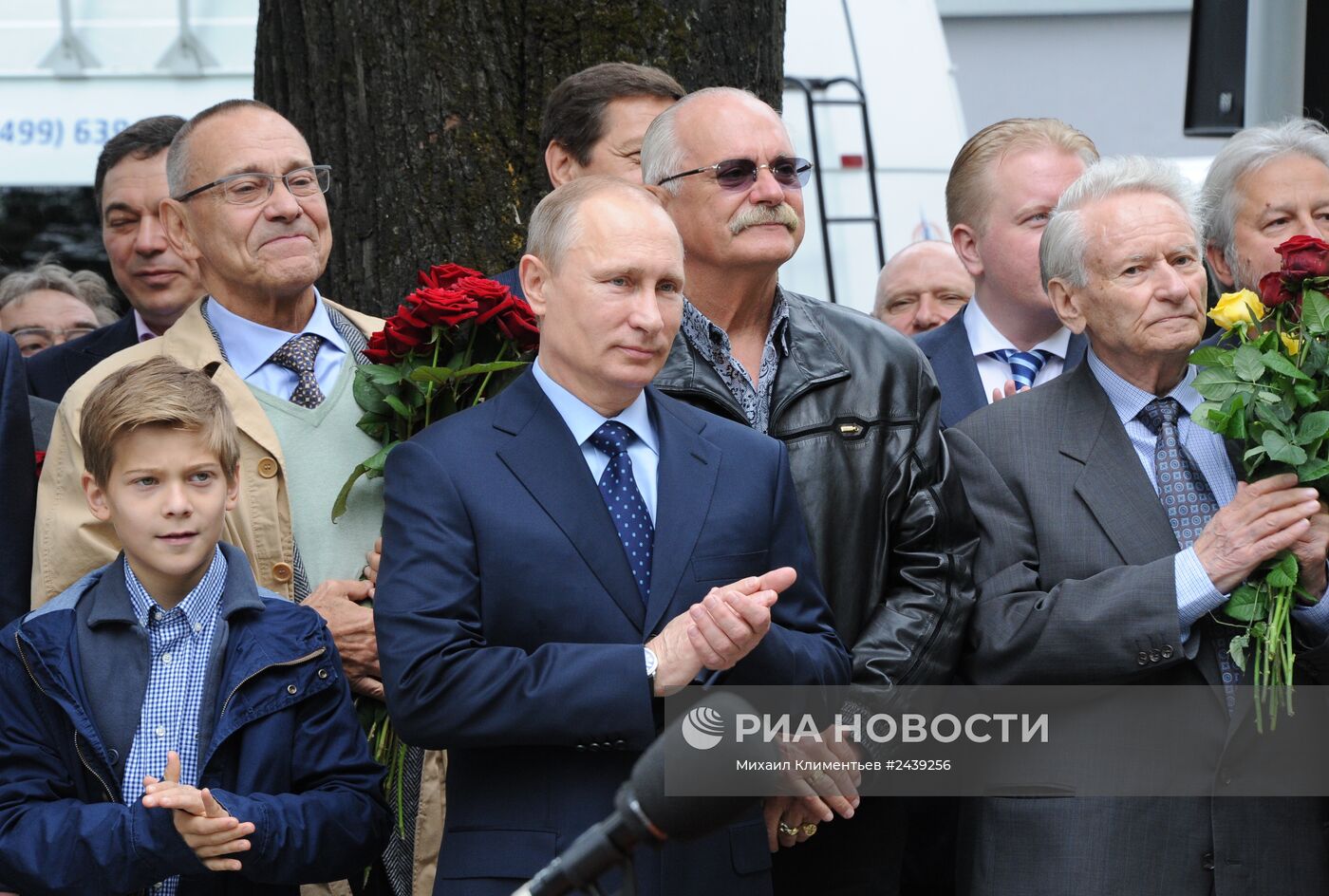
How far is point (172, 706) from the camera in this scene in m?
3.45

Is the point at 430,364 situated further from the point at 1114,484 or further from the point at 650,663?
the point at 1114,484

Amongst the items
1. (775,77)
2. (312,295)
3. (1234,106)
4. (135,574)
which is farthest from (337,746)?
(1234,106)

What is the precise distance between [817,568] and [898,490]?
24 centimetres

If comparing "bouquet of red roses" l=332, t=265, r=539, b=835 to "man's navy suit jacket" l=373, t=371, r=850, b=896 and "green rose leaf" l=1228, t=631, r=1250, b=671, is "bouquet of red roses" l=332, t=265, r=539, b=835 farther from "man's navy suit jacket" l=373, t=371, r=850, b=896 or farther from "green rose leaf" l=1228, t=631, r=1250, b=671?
"green rose leaf" l=1228, t=631, r=1250, b=671

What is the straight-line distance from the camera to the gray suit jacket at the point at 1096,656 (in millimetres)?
3590

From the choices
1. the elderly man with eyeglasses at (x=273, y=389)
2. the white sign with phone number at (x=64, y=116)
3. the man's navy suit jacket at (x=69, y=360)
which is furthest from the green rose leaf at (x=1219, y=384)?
the white sign with phone number at (x=64, y=116)

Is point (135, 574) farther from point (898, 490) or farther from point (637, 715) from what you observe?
point (898, 490)

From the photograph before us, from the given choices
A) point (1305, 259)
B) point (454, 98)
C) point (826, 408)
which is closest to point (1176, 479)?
point (1305, 259)

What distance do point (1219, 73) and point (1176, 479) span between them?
10.5ft

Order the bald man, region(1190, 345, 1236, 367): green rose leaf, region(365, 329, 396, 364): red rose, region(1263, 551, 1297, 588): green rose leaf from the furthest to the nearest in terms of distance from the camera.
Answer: the bald man
region(365, 329, 396, 364): red rose
region(1190, 345, 1236, 367): green rose leaf
region(1263, 551, 1297, 588): green rose leaf

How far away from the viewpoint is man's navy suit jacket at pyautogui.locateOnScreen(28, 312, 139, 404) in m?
5.44

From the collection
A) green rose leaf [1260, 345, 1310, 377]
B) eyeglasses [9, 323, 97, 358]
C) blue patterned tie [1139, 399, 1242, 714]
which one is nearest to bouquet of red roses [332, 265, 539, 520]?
blue patterned tie [1139, 399, 1242, 714]

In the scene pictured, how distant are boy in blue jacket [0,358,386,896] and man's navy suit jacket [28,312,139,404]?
6.23 ft

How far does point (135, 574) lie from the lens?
3.56 meters
